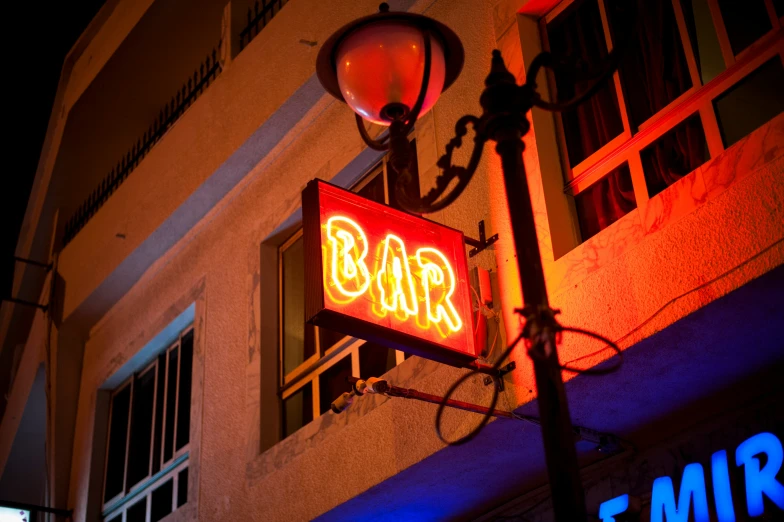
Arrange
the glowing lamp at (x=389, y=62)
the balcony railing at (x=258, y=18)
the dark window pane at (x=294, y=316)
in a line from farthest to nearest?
the balcony railing at (x=258, y=18)
the dark window pane at (x=294, y=316)
the glowing lamp at (x=389, y=62)

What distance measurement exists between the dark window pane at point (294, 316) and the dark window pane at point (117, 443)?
11.1 ft

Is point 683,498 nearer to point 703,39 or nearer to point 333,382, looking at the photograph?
point 703,39

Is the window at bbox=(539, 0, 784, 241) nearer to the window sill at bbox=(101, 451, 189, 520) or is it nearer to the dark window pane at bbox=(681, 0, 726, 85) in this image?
the dark window pane at bbox=(681, 0, 726, 85)

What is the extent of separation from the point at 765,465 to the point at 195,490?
17.8ft

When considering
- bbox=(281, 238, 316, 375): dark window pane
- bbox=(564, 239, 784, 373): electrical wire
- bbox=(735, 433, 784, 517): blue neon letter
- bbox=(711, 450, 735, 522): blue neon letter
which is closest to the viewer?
bbox=(564, 239, 784, 373): electrical wire

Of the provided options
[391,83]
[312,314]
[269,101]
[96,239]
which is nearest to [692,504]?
[312,314]

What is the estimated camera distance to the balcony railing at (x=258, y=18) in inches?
416

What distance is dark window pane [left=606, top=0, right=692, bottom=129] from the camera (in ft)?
20.2

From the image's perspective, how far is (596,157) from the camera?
251 inches

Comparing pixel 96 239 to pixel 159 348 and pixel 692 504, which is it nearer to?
pixel 159 348

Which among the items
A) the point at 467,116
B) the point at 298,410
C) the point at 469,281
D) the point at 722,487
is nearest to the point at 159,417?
the point at 298,410

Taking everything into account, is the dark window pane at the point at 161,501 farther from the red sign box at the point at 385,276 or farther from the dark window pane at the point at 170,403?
the red sign box at the point at 385,276

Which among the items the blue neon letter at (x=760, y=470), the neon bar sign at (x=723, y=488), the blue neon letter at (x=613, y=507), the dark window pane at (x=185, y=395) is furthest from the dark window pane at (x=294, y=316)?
the blue neon letter at (x=760, y=470)

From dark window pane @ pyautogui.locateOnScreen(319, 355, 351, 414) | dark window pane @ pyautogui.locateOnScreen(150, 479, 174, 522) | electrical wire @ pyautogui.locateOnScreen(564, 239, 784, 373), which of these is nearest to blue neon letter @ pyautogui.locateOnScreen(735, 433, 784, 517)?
electrical wire @ pyautogui.locateOnScreen(564, 239, 784, 373)
